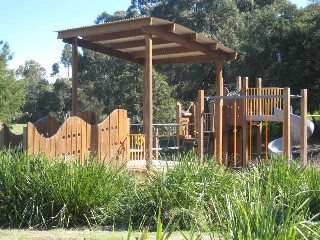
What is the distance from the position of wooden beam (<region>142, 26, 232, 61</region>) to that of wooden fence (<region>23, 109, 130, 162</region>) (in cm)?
197

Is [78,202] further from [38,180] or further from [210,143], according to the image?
[210,143]

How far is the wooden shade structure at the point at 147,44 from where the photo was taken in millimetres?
11750

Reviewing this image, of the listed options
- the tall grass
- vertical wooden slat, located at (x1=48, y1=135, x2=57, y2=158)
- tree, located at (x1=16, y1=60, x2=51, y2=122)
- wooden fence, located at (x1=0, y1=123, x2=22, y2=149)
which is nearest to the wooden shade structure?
vertical wooden slat, located at (x1=48, y1=135, x2=57, y2=158)

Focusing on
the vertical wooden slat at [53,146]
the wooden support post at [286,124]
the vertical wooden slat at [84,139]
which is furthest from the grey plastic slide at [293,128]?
the vertical wooden slat at [53,146]

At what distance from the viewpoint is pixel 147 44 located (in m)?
11.8

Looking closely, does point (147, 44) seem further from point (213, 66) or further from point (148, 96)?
point (213, 66)

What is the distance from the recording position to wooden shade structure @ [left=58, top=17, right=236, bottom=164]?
38.5 feet

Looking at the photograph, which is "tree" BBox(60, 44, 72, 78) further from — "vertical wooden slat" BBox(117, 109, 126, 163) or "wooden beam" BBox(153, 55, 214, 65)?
"vertical wooden slat" BBox(117, 109, 126, 163)

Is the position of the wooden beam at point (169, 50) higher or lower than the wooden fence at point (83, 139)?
higher

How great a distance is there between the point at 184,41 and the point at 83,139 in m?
4.20

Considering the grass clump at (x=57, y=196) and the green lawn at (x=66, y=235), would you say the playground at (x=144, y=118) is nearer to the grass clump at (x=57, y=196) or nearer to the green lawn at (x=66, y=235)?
the grass clump at (x=57, y=196)

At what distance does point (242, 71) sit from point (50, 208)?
23755mm

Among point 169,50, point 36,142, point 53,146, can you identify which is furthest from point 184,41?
point 36,142

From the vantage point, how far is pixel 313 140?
29609mm
